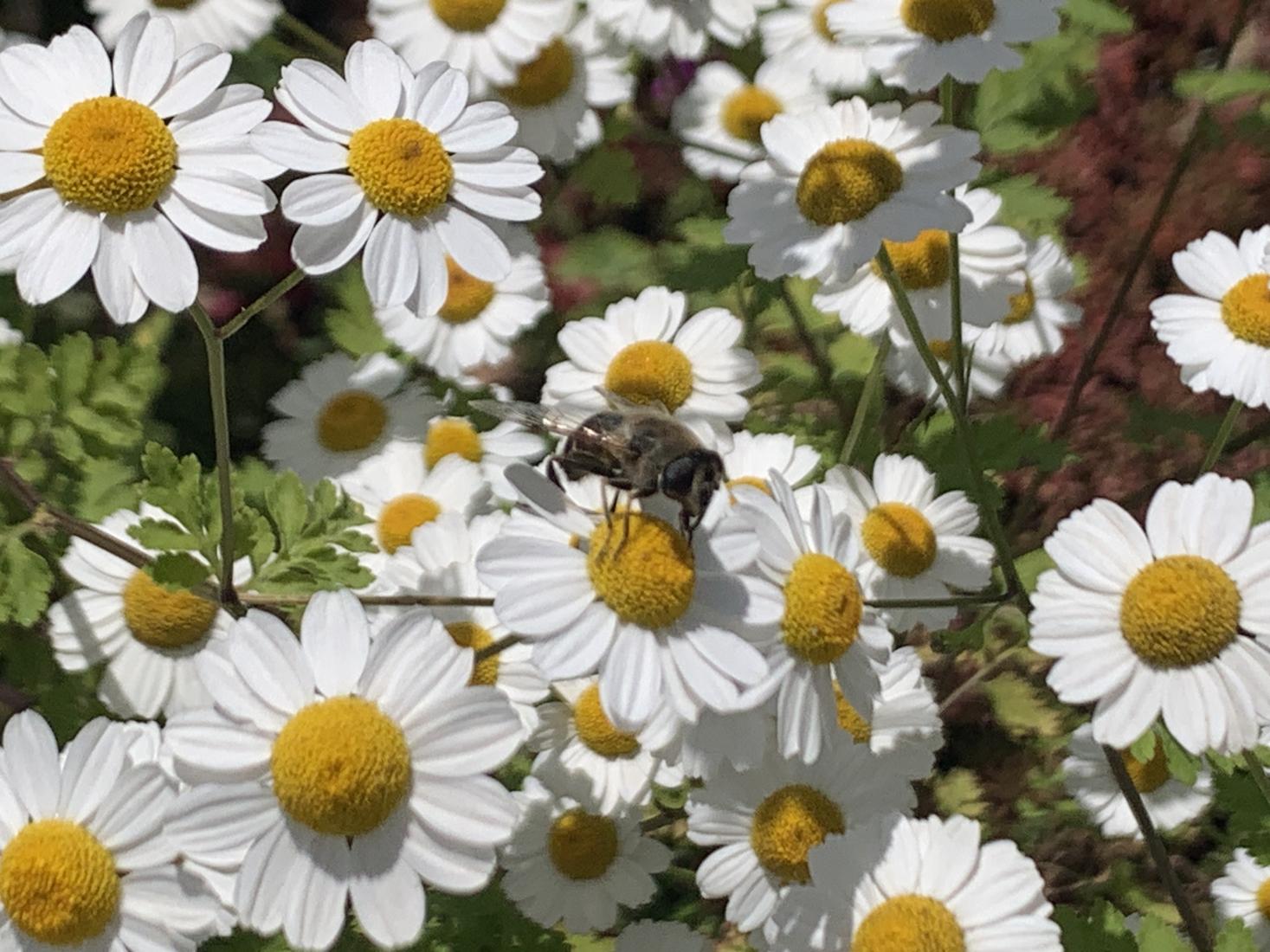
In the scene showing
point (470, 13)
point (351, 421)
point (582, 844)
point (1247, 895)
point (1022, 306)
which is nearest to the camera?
point (582, 844)

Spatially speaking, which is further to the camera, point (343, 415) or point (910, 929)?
point (343, 415)

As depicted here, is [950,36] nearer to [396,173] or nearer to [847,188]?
[847,188]

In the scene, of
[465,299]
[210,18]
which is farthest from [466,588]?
[210,18]

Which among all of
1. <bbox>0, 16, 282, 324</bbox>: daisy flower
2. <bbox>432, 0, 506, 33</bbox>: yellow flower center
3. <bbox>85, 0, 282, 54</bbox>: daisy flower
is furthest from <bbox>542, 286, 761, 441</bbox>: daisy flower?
<bbox>85, 0, 282, 54</bbox>: daisy flower

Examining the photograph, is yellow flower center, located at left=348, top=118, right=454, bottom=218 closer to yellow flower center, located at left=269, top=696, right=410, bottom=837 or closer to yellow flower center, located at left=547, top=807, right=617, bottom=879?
yellow flower center, located at left=269, top=696, right=410, bottom=837

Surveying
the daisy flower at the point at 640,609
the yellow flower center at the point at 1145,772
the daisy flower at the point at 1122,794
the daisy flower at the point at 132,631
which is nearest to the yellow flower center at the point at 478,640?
the daisy flower at the point at 132,631

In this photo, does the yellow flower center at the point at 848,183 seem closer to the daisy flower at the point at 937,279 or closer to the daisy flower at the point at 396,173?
the daisy flower at the point at 937,279

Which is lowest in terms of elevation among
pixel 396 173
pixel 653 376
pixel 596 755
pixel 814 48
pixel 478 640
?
pixel 596 755
